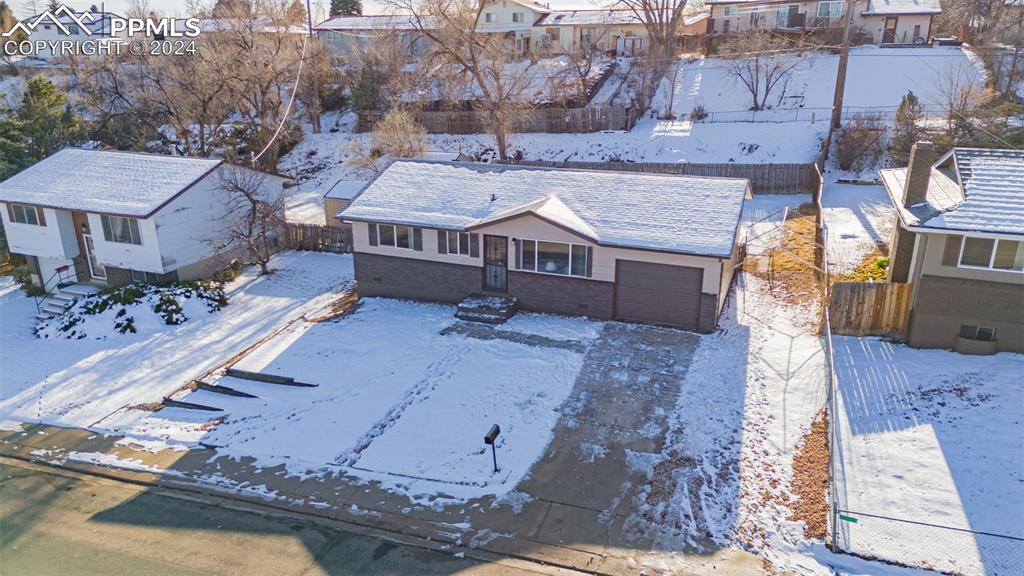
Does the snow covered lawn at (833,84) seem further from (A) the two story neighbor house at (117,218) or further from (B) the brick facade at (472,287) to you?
(A) the two story neighbor house at (117,218)

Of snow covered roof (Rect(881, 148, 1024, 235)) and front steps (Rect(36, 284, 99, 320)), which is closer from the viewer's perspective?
snow covered roof (Rect(881, 148, 1024, 235))

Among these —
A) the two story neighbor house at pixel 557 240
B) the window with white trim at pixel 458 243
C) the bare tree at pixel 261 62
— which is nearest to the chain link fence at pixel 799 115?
the two story neighbor house at pixel 557 240

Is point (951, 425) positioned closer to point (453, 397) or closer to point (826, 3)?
point (453, 397)

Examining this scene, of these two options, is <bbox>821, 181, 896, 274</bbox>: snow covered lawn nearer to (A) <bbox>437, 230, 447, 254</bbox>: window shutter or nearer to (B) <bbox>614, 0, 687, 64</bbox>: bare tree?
(A) <bbox>437, 230, 447, 254</bbox>: window shutter

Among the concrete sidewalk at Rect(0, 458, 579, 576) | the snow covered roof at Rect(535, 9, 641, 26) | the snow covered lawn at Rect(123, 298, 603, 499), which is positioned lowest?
the concrete sidewalk at Rect(0, 458, 579, 576)

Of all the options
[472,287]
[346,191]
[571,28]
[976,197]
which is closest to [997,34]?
[571,28]

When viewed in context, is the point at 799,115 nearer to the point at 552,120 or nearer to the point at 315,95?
the point at 552,120

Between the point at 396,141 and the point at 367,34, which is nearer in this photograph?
the point at 396,141

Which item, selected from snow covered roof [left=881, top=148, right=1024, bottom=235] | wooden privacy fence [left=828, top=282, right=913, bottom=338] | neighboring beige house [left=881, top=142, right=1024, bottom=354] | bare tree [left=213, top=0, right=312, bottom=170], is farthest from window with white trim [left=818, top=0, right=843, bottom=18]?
wooden privacy fence [left=828, top=282, right=913, bottom=338]
